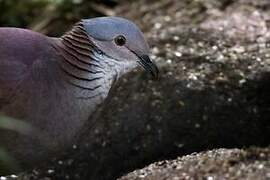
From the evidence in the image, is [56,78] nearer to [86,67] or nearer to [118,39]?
[86,67]

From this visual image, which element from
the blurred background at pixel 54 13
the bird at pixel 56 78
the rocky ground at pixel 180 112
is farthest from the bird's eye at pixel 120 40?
the blurred background at pixel 54 13

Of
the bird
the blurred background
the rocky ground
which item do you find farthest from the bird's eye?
the blurred background

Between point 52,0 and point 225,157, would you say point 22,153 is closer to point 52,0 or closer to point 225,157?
point 225,157


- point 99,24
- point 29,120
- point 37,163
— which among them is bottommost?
point 37,163

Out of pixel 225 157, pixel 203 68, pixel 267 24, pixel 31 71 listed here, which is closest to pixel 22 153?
pixel 31 71

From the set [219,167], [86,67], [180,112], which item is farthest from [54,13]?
[219,167]

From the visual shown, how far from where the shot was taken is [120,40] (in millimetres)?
3256

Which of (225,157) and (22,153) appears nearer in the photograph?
(225,157)

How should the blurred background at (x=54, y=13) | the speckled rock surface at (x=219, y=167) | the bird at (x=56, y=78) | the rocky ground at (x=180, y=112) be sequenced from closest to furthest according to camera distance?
the speckled rock surface at (x=219, y=167) → the bird at (x=56, y=78) → the rocky ground at (x=180, y=112) → the blurred background at (x=54, y=13)

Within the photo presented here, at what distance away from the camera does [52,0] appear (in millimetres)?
5305

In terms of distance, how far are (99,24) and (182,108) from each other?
0.83 m

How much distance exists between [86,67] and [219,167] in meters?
0.71

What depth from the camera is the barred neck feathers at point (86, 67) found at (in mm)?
3248

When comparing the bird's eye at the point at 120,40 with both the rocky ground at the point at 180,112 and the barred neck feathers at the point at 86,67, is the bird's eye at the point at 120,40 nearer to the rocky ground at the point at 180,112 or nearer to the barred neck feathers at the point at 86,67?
the barred neck feathers at the point at 86,67
